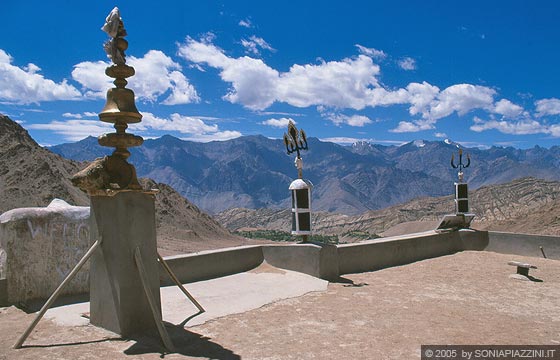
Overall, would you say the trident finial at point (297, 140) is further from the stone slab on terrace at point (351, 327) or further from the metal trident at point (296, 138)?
the stone slab on terrace at point (351, 327)

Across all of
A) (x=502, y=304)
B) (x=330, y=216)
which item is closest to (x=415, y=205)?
(x=330, y=216)

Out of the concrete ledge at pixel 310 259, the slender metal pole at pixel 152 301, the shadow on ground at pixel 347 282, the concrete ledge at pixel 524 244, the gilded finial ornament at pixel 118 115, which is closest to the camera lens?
the slender metal pole at pixel 152 301

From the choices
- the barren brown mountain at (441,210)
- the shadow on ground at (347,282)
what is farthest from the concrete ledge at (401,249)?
the barren brown mountain at (441,210)

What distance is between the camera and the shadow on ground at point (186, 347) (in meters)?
5.19

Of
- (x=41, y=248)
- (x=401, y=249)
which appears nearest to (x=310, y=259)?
(x=401, y=249)

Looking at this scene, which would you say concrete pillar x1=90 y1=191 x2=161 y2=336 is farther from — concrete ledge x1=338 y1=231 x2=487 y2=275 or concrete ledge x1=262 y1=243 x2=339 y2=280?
concrete ledge x1=338 y1=231 x2=487 y2=275

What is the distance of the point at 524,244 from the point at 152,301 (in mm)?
10811

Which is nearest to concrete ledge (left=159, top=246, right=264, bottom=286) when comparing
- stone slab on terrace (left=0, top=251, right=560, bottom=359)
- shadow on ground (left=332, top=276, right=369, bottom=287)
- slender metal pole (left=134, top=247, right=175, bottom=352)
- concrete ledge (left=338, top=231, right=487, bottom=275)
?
stone slab on terrace (left=0, top=251, right=560, bottom=359)

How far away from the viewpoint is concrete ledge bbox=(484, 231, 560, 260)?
12.2 metres

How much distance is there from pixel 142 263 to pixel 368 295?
13.6 ft

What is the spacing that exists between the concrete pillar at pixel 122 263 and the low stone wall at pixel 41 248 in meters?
1.58

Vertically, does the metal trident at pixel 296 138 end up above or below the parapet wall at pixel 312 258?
above

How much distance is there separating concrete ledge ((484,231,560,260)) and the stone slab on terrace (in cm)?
348

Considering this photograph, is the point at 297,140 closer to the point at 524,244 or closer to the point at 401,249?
the point at 401,249
